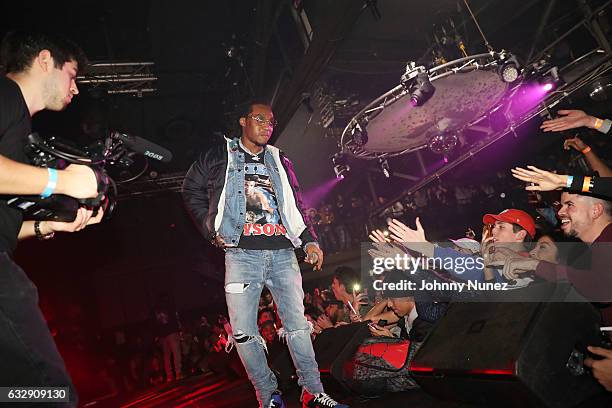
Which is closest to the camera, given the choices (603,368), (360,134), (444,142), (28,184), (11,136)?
(28,184)

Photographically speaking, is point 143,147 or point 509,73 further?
point 509,73

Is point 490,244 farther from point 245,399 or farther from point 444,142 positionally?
point 444,142

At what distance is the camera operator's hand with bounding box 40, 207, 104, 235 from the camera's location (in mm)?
2156

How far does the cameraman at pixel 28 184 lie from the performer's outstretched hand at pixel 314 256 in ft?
5.36

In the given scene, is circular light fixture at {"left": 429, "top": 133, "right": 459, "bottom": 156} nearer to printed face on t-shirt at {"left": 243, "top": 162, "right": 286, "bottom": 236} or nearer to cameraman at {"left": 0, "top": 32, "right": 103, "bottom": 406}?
printed face on t-shirt at {"left": 243, "top": 162, "right": 286, "bottom": 236}

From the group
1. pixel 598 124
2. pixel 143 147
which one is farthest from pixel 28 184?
pixel 598 124

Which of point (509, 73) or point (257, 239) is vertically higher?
point (509, 73)

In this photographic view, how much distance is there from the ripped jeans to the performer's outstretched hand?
0.58ft

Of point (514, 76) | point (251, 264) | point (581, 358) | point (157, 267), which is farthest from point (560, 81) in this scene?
point (157, 267)

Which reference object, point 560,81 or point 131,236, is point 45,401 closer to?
point 560,81

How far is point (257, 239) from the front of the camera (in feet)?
11.1

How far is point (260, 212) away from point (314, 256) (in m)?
0.58

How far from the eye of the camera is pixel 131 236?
49.9ft

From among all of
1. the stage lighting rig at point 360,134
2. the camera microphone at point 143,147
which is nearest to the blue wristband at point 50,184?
the camera microphone at point 143,147
